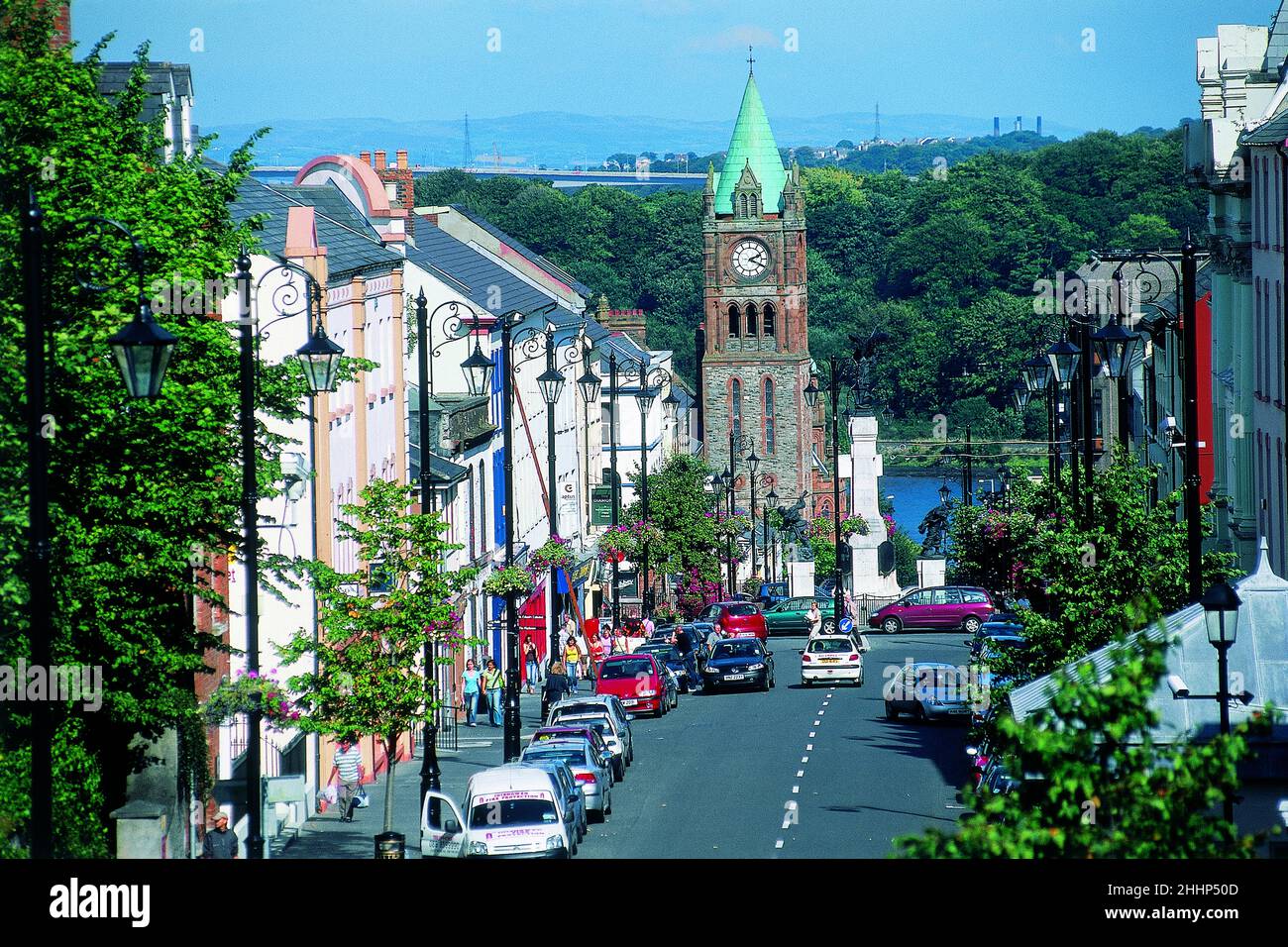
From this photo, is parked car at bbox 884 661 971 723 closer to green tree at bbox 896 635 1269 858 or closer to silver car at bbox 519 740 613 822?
silver car at bbox 519 740 613 822

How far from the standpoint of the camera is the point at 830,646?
49562 mm

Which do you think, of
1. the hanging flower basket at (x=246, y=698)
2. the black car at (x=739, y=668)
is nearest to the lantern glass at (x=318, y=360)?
the hanging flower basket at (x=246, y=698)

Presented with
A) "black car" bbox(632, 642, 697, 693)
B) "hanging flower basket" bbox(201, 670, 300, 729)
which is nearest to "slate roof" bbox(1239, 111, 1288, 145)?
"hanging flower basket" bbox(201, 670, 300, 729)

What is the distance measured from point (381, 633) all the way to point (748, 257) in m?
119

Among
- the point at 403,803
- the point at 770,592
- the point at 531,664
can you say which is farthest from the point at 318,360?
the point at 770,592

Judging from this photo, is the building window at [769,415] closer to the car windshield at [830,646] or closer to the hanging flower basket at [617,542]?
the hanging flower basket at [617,542]

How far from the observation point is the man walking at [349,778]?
3158 centimetres

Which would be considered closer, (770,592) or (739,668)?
(739,668)

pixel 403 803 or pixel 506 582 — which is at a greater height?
pixel 506 582

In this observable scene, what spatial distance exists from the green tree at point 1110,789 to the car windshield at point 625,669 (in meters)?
32.3

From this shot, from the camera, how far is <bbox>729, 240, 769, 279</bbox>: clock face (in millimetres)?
143375

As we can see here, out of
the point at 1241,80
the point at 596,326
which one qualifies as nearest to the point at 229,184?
the point at 1241,80

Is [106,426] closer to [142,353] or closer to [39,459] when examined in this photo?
[142,353]

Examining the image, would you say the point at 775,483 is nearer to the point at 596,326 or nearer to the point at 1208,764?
the point at 596,326
